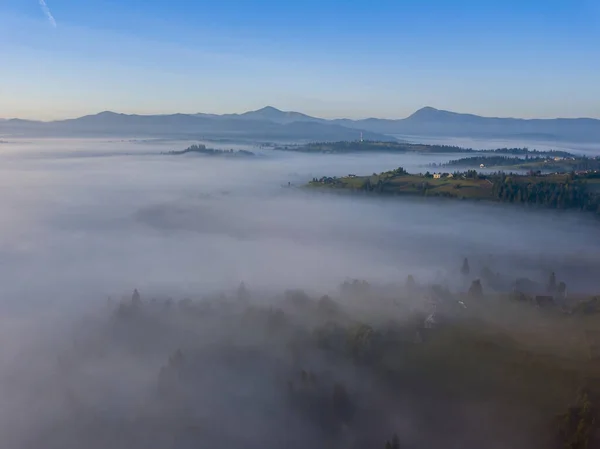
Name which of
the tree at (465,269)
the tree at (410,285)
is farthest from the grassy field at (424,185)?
the tree at (410,285)

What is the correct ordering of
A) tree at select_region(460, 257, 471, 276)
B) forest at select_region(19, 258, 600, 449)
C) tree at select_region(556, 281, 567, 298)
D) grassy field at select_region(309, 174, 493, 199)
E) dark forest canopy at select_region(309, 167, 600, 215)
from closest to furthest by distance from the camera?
Answer: forest at select_region(19, 258, 600, 449), tree at select_region(556, 281, 567, 298), tree at select_region(460, 257, 471, 276), dark forest canopy at select_region(309, 167, 600, 215), grassy field at select_region(309, 174, 493, 199)

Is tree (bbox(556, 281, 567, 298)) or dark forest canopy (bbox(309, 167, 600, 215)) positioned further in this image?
dark forest canopy (bbox(309, 167, 600, 215))

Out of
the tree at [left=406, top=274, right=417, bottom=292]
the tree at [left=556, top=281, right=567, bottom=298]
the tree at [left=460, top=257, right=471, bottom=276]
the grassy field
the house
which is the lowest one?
the tree at [left=460, top=257, right=471, bottom=276]

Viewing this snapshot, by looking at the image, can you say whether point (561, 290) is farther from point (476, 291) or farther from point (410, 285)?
point (410, 285)

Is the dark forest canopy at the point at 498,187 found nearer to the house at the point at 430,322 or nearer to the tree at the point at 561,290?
the tree at the point at 561,290

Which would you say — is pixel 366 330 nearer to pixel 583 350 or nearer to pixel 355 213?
pixel 583 350

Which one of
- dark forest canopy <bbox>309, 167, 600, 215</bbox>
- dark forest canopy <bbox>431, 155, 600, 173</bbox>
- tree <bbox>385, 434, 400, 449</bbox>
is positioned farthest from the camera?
dark forest canopy <bbox>431, 155, 600, 173</bbox>

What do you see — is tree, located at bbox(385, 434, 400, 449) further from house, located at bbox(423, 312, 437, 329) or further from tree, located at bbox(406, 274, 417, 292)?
tree, located at bbox(406, 274, 417, 292)

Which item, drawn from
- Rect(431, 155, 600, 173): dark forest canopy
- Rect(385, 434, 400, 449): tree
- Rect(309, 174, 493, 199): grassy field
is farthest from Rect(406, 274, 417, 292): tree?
Rect(431, 155, 600, 173): dark forest canopy
